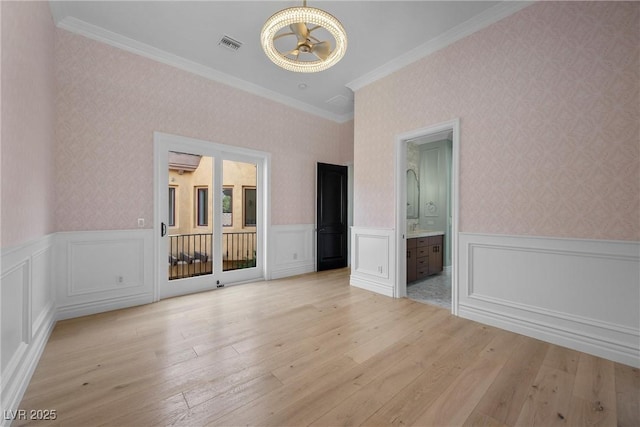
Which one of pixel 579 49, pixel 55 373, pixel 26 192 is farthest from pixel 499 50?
pixel 55 373

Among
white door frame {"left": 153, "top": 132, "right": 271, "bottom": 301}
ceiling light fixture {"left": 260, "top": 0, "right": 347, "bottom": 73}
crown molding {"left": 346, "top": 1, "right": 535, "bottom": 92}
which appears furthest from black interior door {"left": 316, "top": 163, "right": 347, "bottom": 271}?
ceiling light fixture {"left": 260, "top": 0, "right": 347, "bottom": 73}

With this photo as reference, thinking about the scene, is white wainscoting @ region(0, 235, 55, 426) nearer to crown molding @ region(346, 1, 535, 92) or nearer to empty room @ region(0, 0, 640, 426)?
empty room @ region(0, 0, 640, 426)

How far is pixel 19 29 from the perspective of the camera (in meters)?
1.81

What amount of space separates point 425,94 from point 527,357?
3055mm

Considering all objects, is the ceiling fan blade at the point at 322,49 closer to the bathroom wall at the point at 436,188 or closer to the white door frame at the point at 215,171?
the white door frame at the point at 215,171

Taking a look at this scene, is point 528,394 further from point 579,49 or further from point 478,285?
point 579,49

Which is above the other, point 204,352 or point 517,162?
point 517,162

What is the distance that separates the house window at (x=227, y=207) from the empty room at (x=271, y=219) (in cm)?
4

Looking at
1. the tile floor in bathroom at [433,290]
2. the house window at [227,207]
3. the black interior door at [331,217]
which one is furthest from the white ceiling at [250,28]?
the tile floor in bathroom at [433,290]

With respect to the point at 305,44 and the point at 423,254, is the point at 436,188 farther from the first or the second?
the point at 305,44

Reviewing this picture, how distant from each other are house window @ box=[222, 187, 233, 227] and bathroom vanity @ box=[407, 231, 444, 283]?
291 centimetres

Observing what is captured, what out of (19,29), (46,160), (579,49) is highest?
(579,49)

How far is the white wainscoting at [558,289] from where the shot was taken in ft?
7.03

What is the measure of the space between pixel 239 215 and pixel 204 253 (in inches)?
32.2
